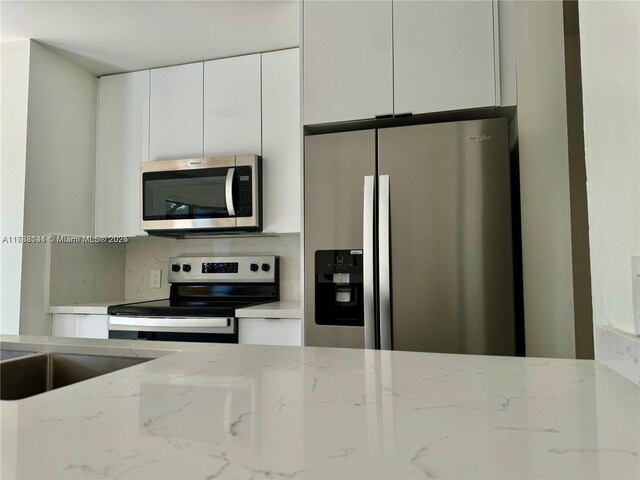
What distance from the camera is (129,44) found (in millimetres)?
2637

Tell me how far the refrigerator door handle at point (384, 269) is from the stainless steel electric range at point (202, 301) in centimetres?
83

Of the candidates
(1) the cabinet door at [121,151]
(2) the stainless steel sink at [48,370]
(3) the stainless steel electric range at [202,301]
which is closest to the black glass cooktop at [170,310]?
(3) the stainless steel electric range at [202,301]

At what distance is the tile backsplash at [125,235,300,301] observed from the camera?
2971 mm

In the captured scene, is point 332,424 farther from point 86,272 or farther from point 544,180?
point 86,272

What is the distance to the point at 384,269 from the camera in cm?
187

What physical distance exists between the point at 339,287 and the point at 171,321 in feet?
3.08

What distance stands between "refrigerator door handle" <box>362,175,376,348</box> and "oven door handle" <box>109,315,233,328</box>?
79cm

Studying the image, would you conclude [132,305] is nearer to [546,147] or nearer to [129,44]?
[129,44]

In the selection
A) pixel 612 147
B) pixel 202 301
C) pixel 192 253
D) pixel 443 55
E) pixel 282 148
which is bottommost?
pixel 202 301

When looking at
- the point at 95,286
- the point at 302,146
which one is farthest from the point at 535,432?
the point at 95,286

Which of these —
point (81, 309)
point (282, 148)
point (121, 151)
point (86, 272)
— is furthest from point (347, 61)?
point (86, 272)

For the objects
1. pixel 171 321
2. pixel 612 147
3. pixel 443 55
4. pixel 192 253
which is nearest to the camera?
pixel 612 147

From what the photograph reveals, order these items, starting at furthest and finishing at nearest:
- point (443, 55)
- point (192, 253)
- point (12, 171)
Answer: point (192, 253), point (12, 171), point (443, 55)

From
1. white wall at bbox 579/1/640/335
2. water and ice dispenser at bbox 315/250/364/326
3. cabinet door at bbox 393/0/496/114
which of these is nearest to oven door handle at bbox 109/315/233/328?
water and ice dispenser at bbox 315/250/364/326
